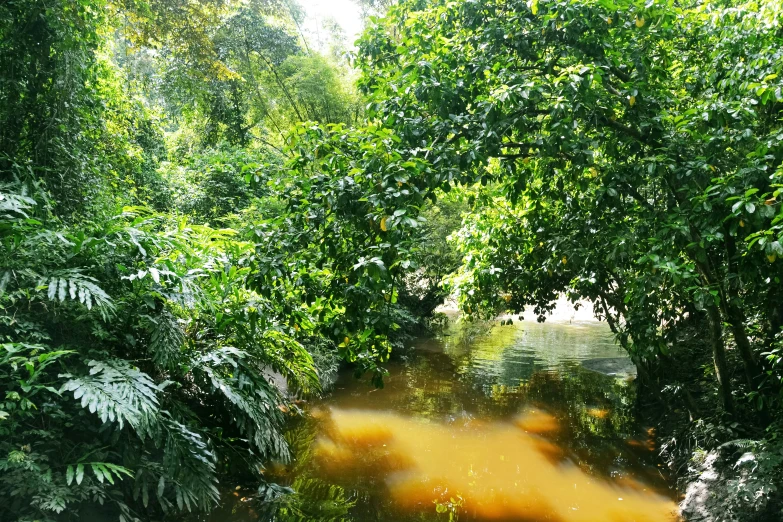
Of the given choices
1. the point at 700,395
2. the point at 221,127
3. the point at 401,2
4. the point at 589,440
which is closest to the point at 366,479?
the point at 589,440

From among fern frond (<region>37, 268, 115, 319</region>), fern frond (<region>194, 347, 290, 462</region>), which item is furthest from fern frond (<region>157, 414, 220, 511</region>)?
fern frond (<region>37, 268, 115, 319</region>)

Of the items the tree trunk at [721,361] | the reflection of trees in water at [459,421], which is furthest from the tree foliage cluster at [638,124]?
the reflection of trees in water at [459,421]

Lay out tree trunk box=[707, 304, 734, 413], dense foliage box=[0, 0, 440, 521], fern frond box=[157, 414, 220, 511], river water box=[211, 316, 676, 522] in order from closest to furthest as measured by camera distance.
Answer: dense foliage box=[0, 0, 440, 521], fern frond box=[157, 414, 220, 511], tree trunk box=[707, 304, 734, 413], river water box=[211, 316, 676, 522]

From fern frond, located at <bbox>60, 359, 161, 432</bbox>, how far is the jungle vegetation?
15mm

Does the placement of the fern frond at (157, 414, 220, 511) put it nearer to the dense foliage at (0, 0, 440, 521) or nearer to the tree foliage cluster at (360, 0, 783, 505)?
the dense foliage at (0, 0, 440, 521)

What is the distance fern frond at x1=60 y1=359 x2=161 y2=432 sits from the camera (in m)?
2.69

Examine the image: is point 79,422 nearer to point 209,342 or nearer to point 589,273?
point 209,342

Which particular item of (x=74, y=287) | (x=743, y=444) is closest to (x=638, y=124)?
(x=743, y=444)

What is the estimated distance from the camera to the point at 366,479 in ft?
16.2

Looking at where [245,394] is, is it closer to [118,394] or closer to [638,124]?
[118,394]

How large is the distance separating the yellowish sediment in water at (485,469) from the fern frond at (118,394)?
2639mm

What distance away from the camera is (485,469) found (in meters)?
5.27

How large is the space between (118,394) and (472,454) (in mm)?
4109

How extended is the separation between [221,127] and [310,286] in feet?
31.6
